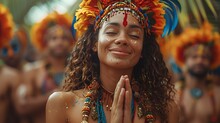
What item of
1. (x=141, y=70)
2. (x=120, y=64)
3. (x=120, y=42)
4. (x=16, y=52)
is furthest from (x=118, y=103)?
(x=16, y=52)

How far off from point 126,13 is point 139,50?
28 centimetres

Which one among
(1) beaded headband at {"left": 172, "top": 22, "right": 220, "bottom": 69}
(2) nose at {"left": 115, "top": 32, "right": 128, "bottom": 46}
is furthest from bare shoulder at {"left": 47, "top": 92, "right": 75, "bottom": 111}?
(1) beaded headband at {"left": 172, "top": 22, "right": 220, "bottom": 69}

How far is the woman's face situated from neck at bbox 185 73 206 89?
4447 mm

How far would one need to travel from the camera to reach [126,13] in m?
4.68

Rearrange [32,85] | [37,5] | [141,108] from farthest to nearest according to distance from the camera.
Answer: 1. [32,85]
2. [37,5]
3. [141,108]

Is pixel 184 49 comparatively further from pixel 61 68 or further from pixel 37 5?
pixel 37 5

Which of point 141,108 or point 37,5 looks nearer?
point 141,108

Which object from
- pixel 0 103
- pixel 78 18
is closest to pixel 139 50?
pixel 78 18

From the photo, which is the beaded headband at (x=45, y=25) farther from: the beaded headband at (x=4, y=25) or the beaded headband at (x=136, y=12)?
the beaded headband at (x=136, y=12)

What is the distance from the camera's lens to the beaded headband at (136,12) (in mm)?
4730

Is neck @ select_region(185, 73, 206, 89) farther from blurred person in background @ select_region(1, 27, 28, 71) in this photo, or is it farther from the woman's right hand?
the woman's right hand

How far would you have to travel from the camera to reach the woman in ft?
15.0

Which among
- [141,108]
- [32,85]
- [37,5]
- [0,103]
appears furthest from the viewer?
[32,85]

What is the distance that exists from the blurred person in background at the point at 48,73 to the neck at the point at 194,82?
5.58 feet
